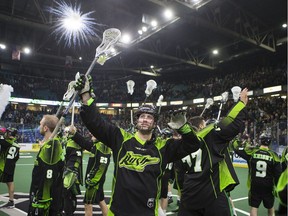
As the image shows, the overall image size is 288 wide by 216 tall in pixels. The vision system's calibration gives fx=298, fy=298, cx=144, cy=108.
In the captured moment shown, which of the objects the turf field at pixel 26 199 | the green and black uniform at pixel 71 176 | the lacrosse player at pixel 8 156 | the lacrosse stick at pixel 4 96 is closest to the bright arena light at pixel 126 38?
the turf field at pixel 26 199

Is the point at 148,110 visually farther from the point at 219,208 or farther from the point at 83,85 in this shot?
the point at 219,208

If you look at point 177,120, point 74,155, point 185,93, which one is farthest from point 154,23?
point 177,120

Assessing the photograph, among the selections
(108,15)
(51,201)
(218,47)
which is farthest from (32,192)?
(218,47)

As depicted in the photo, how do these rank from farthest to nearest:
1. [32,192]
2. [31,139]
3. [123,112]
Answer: [123,112] < [31,139] < [32,192]

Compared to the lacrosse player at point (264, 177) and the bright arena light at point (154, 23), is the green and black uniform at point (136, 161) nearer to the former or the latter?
the lacrosse player at point (264, 177)

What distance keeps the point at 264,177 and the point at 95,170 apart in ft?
10.2

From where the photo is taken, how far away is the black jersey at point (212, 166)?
3.30 m

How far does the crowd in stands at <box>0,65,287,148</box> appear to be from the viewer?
19984 millimetres

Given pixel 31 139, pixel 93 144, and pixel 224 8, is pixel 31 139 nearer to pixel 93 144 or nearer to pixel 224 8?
pixel 224 8

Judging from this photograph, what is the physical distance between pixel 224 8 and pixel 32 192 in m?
15.7

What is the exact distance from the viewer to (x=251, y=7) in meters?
16.5

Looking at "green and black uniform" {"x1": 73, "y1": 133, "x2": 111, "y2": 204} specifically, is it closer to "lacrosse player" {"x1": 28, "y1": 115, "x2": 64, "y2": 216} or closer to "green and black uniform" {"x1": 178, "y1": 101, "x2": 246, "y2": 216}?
"lacrosse player" {"x1": 28, "y1": 115, "x2": 64, "y2": 216}

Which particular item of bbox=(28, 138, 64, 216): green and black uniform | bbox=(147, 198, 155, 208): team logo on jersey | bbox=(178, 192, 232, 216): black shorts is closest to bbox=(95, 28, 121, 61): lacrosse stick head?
bbox=(28, 138, 64, 216): green and black uniform

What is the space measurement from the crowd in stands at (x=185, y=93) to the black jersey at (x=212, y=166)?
11967mm
